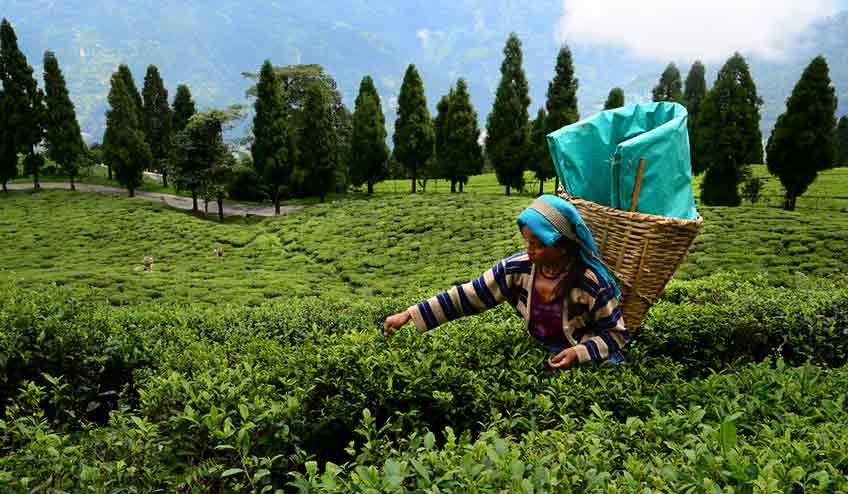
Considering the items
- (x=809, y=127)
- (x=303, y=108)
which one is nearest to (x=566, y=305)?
(x=809, y=127)

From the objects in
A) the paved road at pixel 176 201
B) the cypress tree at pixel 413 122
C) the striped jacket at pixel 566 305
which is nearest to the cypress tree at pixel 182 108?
the paved road at pixel 176 201

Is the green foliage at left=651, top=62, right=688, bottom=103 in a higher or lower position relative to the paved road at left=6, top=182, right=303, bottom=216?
higher

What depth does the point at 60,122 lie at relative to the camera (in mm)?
34219

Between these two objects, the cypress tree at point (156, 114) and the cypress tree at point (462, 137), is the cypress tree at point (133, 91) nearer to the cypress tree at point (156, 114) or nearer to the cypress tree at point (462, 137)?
the cypress tree at point (156, 114)

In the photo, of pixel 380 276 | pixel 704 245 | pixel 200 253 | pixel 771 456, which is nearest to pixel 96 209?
pixel 200 253

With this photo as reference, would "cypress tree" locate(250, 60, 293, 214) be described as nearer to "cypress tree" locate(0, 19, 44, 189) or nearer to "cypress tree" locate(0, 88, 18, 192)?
"cypress tree" locate(0, 19, 44, 189)

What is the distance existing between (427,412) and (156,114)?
4364cm

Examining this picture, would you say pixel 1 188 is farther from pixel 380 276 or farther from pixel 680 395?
pixel 680 395

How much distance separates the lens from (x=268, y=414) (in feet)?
8.13

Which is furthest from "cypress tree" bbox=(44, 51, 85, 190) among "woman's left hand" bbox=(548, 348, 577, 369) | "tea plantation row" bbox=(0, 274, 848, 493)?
"woman's left hand" bbox=(548, 348, 577, 369)

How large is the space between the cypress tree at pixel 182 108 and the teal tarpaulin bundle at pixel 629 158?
115ft

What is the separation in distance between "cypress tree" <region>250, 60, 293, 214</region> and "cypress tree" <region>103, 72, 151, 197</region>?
9296 millimetres

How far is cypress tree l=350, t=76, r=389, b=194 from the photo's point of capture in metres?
33.0

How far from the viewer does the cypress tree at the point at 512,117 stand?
30.5 meters
